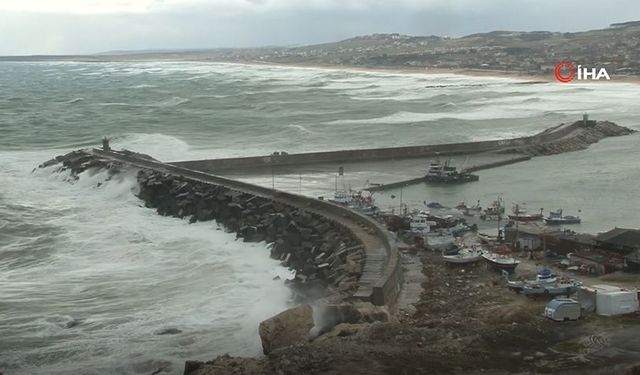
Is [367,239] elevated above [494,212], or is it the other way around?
[367,239]

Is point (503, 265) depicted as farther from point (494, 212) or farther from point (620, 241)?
point (494, 212)

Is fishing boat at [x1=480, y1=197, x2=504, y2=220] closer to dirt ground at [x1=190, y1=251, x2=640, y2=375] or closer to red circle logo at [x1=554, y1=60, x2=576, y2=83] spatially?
dirt ground at [x1=190, y1=251, x2=640, y2=375]

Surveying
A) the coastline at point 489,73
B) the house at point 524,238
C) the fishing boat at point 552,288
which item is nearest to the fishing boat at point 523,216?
the house at point 524,238

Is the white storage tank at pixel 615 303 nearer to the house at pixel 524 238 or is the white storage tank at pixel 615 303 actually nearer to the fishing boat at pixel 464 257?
the fishing boat at pixel 464 257

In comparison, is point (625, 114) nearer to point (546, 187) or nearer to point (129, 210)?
point (546, 187)

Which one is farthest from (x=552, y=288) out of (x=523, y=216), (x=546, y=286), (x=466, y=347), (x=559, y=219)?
(x=523, y=216)

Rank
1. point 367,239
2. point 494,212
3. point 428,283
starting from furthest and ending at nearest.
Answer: point 494,212, point 367,239, point 428,283

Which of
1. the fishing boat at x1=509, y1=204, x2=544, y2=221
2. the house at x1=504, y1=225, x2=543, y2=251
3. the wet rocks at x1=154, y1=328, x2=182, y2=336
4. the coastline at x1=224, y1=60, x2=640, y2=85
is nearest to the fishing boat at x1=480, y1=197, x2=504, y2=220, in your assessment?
the fishing boat at x1=509, y1=204, x2=544, y2=221
